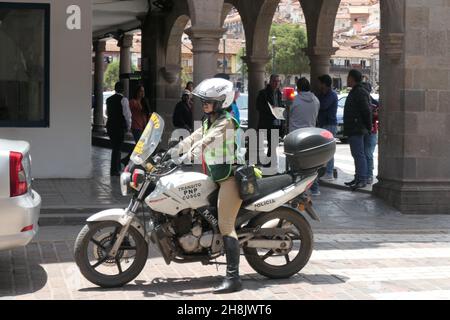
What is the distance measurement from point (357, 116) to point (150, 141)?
23.1 feet

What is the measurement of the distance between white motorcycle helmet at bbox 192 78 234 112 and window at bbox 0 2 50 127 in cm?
692

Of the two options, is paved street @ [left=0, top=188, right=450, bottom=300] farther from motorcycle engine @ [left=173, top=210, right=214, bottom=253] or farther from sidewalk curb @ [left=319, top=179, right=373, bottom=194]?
sidewalk curb @ [left=319, top=179, right=373, bottom=194]

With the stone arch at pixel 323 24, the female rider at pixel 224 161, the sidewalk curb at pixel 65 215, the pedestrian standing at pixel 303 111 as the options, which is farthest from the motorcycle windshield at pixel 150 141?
the stone arch at pixel 323 24

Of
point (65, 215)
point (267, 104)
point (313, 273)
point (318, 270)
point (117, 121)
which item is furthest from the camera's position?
point (267, 104)

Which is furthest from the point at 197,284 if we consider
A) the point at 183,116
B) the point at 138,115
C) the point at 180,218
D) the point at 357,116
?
the point at 183,116

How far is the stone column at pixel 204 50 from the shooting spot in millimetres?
11570

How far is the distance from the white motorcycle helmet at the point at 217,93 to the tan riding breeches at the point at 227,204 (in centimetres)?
65

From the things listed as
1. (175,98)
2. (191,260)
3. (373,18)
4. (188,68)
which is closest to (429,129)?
(191,260)

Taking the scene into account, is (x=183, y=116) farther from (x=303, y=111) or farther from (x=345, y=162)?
(x=345, y=162)

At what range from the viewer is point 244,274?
746cm

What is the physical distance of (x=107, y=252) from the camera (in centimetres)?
670
